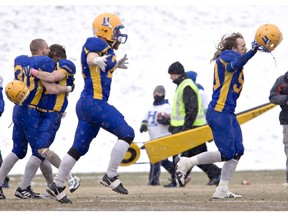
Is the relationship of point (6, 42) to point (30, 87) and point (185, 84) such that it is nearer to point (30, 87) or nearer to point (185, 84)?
point (185, 84)

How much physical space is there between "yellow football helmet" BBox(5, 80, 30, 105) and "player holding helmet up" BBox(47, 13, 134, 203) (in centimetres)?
110

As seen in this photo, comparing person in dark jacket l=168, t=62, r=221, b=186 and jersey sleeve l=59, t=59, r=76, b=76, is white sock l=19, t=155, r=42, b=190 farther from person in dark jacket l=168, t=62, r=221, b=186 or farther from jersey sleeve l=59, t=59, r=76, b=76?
person in dark jacket l=168, t=62, r=221, b=186

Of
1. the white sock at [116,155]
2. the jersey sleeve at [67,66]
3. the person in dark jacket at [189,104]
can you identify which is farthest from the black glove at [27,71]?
the person in dark jacket at [189,104]

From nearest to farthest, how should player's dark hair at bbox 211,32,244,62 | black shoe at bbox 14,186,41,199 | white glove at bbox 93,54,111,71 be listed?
1. white glove at bbox 93,54,111,71
2. player's dark hair at bbox 211,32,244,62
3. black shoe at bbox 14,186,41,199

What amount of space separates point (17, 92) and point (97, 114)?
141 cm

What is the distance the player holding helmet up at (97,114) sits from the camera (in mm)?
11641

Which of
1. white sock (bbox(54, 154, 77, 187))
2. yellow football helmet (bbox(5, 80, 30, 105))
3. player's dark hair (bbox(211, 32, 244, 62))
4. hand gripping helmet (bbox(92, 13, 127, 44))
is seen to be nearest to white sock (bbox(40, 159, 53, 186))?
yellow football helmet (bbox(5, 80, 30, 105))

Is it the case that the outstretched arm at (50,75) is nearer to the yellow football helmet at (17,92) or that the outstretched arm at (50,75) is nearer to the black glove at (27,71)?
the black glove at (27,71)

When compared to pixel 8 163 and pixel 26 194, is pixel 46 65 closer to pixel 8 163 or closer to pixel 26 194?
pixel 8 163

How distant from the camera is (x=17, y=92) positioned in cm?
1262

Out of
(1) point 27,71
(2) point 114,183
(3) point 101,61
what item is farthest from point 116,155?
(1) point 27,71

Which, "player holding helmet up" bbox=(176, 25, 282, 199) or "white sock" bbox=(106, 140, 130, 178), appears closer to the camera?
"white sock" bbox=(106, 140, 130, 178)

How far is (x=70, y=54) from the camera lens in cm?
3216

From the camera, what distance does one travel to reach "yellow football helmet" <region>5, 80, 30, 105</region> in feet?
41.4
